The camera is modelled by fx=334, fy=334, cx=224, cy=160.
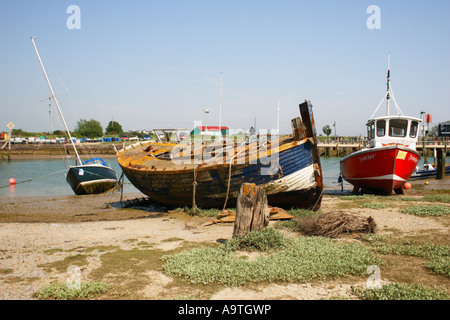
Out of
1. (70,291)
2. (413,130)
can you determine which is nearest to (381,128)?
(413,130)

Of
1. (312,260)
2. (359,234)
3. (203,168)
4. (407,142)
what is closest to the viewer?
(312,260)

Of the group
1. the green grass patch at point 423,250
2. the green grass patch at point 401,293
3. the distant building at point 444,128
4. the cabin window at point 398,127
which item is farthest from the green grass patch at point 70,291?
the distant building at point 444,128

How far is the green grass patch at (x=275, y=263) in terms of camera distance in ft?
16.1

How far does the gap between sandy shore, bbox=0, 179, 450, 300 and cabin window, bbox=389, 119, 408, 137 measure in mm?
6279

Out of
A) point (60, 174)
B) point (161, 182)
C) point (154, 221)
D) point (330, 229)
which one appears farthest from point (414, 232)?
point (60, 174)

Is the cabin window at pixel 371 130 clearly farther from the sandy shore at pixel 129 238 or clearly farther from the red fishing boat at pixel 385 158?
the sandy shore at pixel 129 238

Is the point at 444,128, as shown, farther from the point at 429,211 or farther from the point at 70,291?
the point at 70,291

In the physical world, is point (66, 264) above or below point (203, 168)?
below

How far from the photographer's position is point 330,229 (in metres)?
7.07

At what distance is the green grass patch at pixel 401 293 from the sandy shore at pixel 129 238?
0.74 ft

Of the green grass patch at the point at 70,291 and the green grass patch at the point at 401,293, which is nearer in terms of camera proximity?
the green grass patch at the point at 401,293

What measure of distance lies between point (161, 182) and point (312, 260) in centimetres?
735

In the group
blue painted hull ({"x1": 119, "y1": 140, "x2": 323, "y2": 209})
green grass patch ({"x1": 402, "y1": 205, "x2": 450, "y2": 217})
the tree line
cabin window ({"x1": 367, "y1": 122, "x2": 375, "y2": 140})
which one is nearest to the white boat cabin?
cabin window ({"x1": 367, "y1": 122, "x2": 375, "y2": 140})
